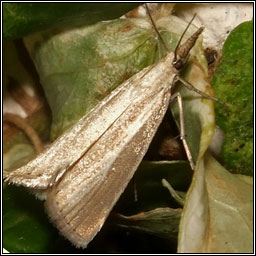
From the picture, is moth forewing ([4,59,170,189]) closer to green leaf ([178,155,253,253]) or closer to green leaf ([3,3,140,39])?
green leaf ([3,3,140,39])

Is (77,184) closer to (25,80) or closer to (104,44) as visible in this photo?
(104,44)

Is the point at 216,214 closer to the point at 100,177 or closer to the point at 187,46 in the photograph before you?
the point at 100,177

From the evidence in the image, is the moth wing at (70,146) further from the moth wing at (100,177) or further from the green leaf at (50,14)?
the green leaf at (50,14)

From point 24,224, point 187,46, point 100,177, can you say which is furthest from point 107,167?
point 187,46

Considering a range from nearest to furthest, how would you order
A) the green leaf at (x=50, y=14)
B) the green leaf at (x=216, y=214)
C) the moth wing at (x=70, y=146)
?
the green leaf at (x=216, y=214) → the green leaf at (x=50, y=14) → the moth wing at (x=70, y=146)

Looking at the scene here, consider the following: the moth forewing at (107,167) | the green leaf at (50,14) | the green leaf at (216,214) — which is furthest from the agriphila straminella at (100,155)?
the green leaf at (50,14)

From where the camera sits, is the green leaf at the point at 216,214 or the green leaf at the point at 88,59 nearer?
the green leaf at the point at 216,214

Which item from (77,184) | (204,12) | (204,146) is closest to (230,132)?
(204,146)
